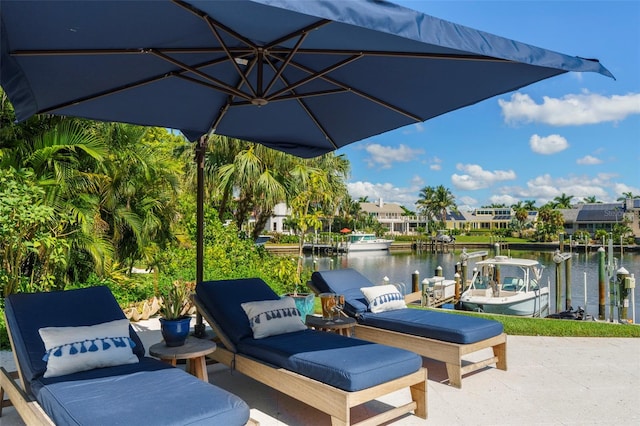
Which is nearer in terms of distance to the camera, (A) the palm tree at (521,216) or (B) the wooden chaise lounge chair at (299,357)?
(B) the wooden chaise lounge chair at (299,357)

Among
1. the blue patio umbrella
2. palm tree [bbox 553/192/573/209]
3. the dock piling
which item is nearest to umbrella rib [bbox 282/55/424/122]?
the blue patio umbrella

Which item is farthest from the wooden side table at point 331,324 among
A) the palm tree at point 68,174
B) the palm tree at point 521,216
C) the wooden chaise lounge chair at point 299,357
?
the palm tree at point 521,216

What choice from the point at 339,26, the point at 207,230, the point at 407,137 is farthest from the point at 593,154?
the point at 339,26

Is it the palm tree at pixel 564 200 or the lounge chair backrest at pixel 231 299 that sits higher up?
the palm tree at pixel 564 200

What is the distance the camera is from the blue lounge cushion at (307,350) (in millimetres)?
2814

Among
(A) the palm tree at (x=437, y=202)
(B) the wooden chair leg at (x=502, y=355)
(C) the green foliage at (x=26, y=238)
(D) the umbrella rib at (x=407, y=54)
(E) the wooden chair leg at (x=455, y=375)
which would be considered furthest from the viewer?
(A) the palm tree at (x=437, y=202)

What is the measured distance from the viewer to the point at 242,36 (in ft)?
9.18

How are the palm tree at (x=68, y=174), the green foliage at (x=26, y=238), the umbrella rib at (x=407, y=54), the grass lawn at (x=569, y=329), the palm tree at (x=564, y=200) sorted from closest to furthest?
the umbrella rib at (x=407, y=54)
the green foliage at (x=26, y=238)
the palm tree at (x=68, y=174)
the grass lawn at (x=569, y=329)
the palm tree at (x=564, y=200)

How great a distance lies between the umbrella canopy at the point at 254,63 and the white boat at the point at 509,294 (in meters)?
7.81

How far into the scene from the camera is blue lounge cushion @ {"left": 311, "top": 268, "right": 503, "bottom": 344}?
3.78 metres

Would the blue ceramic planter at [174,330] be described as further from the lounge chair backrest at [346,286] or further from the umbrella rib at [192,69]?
the lounge chair backrest at [346,286]

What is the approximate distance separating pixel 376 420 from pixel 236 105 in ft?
8.46

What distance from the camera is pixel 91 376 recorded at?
270 centimetres

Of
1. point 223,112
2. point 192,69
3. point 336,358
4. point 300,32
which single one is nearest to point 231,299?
point 336,358
